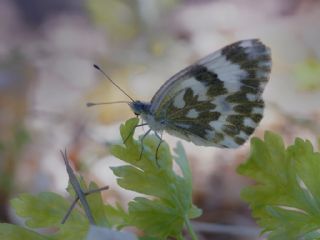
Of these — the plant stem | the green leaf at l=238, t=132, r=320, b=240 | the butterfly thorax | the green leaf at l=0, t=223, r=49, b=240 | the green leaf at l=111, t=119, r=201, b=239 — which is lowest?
the green leaf at l=0, t=223, r=49, b=240

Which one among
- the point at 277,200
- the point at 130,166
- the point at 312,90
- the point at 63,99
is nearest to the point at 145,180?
the point at 130,166

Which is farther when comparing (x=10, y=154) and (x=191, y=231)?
(x=10, y=154)

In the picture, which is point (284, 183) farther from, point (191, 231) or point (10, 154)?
point (10, 154)

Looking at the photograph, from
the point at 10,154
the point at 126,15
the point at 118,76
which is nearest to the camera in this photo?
the point at 10,154

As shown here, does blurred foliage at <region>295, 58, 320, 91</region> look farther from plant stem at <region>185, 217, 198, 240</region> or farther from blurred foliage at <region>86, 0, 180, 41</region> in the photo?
plant stem at <region>185, 217, 198, 240</region>

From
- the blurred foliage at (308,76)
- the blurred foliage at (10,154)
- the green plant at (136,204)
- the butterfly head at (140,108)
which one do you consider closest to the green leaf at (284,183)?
the green plant at (136,204)

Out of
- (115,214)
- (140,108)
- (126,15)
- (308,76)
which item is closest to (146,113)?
(140,108)

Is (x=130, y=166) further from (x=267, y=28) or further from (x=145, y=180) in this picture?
(x=267, y=28)

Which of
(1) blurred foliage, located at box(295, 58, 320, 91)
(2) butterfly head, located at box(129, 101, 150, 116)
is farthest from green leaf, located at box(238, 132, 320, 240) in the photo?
(1) blurred foliage, located at box(295, 58, 320, 91)
